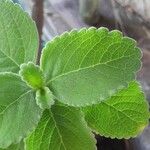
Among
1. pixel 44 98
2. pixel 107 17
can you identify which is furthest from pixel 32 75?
pixel 107 17

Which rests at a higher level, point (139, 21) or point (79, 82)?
point (139, 21)

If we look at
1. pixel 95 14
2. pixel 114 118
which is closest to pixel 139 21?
pixel 95 14

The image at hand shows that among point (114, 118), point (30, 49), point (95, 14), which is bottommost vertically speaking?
point (114, 118)

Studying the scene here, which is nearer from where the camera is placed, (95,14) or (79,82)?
(79,82)

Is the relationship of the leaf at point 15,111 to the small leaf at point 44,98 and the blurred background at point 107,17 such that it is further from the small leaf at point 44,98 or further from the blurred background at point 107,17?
Result: the blurred background at point 107,17

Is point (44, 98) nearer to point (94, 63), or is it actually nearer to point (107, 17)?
point (94, 63)

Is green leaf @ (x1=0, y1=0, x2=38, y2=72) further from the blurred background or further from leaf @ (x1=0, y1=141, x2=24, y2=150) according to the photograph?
the blurred background

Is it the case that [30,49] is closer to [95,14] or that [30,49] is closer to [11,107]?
[11,107]
